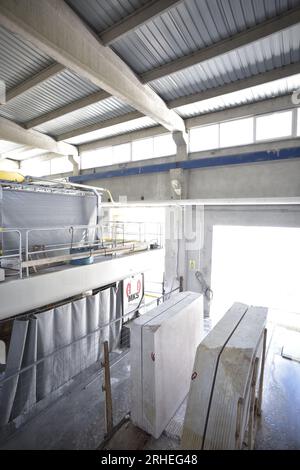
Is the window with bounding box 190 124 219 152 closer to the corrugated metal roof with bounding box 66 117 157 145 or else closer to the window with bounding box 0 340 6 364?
the corrugated metal roof with bounding box 66 117 157 145

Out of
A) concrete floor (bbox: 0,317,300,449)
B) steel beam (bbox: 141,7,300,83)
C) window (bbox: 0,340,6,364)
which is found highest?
steel beam (bbox: 141,7,300,83)

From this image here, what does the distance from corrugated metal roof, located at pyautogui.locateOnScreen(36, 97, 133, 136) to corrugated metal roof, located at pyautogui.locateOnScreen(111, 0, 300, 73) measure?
1.94m

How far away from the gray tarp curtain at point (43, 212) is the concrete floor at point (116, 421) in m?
2.84

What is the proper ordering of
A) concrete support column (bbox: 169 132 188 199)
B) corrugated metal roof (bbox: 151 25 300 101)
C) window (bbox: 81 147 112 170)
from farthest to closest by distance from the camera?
window (bbox: 81 147 112 170)
concrete support column (bbox: 169 132 188 199)
corrugated metal roof (bbox: 151 25 300 101)

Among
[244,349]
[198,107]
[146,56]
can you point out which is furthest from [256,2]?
[244,349]

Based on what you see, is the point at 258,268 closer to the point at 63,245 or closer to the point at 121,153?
the point at 63,245

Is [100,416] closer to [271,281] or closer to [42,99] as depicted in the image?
[271,281]

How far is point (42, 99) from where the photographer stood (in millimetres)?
6414

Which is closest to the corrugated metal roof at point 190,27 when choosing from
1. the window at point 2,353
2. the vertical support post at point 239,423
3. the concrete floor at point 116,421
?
the vertical support post at point 239,423

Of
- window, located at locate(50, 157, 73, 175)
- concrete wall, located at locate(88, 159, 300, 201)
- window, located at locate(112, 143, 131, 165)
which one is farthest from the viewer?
window, located at locate(50, 157, 73, 175)

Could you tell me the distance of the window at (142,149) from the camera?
838cm

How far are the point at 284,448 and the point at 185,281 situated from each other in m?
5.13

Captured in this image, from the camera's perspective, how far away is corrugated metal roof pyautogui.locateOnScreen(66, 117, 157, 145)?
25.0 feet

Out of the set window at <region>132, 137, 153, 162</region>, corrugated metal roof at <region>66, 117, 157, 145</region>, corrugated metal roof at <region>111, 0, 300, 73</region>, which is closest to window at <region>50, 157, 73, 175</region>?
corrugated metal roof at <region>66, 117, 157, 145</region>
